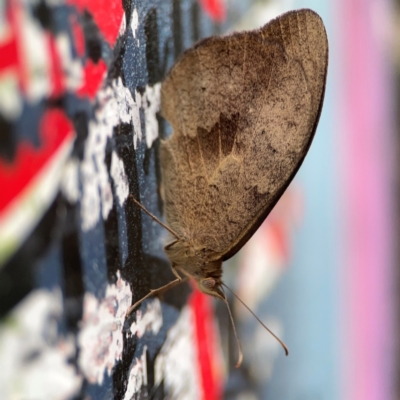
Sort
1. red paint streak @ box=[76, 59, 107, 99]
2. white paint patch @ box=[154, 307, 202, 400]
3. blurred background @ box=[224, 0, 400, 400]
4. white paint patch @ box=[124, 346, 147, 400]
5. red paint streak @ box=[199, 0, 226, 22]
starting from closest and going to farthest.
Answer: red paint streak @ box=[76, 59, 107, 99], white paint patch @ box=[124, 346, 147, 400], white paint patch @ box=[154, 307, 202, 400], red paint streak @ box=[199, 0, 226, 22], blurred background @ box=[224, 0, 400, 400]

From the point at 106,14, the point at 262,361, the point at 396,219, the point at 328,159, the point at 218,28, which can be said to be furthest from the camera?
the point at 396,219


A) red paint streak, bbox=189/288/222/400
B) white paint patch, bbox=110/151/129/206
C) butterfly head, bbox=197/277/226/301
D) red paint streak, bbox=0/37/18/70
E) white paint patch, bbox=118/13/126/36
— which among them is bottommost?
red paint streak, bbox=189/288/222/400

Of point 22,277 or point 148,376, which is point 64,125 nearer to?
point 22,277

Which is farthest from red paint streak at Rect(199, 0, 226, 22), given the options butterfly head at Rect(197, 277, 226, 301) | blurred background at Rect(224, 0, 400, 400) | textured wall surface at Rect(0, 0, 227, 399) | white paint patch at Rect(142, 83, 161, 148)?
butterfly head at Rect(197, 277, 226, 301)

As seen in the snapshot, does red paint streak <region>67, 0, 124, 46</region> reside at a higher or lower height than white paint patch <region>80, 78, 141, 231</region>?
higher

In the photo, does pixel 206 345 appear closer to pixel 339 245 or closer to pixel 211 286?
pixel 211 286

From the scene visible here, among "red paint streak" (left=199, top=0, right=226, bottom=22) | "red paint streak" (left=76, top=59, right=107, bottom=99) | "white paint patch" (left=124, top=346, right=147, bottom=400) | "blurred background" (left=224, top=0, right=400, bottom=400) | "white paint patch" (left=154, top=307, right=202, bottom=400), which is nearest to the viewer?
"red paint streak" (left=76, top=59, right=107, bottom=99)

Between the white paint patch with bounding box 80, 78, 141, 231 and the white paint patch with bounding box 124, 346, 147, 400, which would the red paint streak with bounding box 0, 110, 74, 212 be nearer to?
the white paint patch with bounding box 80, 78, 141, 231

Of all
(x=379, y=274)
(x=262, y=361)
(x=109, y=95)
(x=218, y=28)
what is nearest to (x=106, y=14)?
(x=109, y=95)
